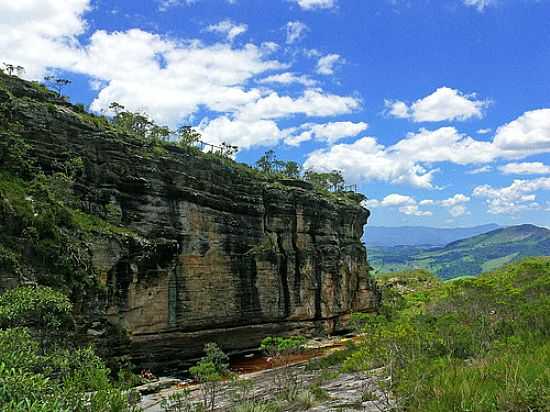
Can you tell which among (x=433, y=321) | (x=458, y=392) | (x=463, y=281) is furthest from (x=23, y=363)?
(x=463, y=281)

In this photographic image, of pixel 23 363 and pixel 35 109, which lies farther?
pixel 35 109

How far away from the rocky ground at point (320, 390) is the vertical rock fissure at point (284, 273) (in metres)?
10.7

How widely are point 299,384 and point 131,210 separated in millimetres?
17222

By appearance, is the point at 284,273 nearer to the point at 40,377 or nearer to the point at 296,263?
the point at 296,263

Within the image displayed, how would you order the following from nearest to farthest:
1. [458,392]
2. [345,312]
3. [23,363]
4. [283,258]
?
[23,363]
[458,392]
[283,258]
[345,312]

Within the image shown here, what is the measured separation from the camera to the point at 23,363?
8797 millimetres

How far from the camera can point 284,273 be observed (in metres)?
47.7

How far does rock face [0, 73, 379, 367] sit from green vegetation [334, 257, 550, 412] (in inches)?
583

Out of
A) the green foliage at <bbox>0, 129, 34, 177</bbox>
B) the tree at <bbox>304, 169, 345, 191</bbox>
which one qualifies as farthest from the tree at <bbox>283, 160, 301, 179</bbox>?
the green foliage at <bbox>0, 129, 34, 177</bbox>

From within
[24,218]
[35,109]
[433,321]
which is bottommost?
[433,321]

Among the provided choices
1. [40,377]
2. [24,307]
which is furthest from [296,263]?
[40,377]

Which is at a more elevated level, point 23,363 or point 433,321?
point 23,363

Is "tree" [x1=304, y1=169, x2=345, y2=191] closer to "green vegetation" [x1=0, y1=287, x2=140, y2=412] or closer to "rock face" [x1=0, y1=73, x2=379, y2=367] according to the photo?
"rock face" [x1=0, y1=73, x2=379, y2=367]

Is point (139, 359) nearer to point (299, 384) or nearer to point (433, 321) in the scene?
point (299, 384)
